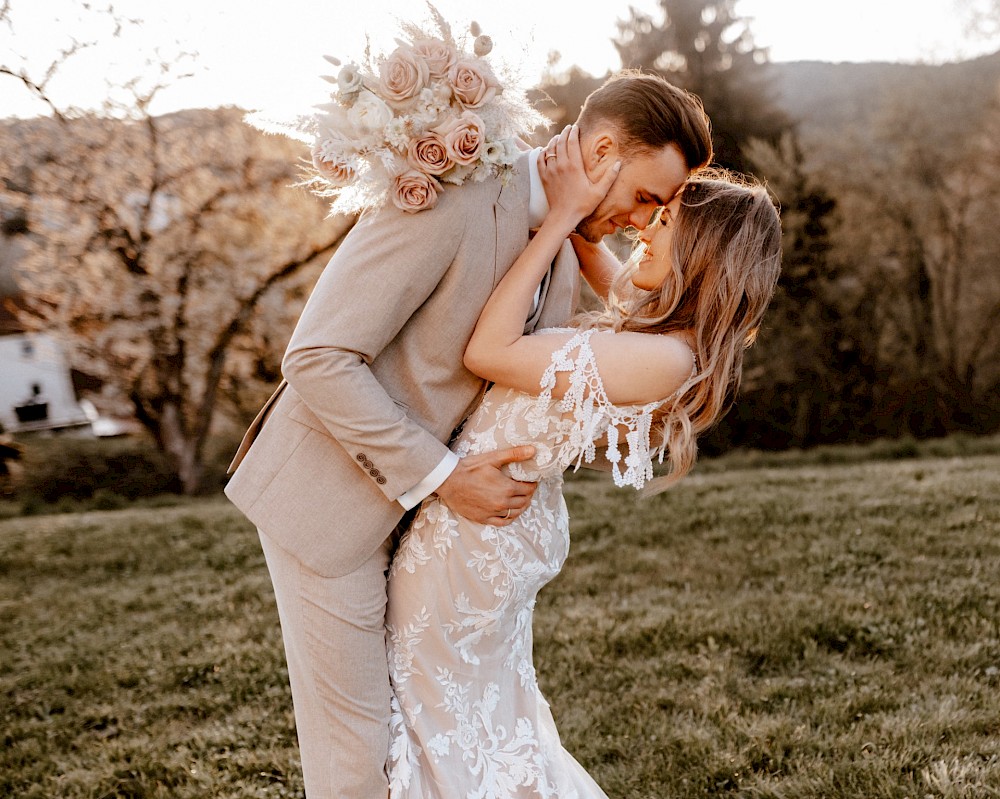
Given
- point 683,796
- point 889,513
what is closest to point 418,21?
point 683,796

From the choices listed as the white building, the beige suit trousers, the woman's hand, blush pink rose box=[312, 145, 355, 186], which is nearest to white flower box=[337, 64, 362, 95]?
blush pink rose box=[312, 145, 355, 186]

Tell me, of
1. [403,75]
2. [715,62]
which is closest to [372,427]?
[403,75]

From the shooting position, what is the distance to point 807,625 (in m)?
4.68

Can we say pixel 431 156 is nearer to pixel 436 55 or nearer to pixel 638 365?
pixel 436 55

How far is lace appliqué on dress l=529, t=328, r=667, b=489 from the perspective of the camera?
82.9 inches

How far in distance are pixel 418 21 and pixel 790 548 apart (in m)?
4.98

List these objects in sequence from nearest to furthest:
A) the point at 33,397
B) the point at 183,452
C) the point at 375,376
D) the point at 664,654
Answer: the point at 375,376 < the point at 664,654 < the point at 183,452 < the point at 33,397

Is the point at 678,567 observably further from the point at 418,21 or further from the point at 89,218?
the point at 89,218

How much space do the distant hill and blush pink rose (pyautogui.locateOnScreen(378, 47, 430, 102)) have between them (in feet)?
56.0

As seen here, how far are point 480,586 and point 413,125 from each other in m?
1.13

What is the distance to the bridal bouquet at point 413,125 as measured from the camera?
1924 mm

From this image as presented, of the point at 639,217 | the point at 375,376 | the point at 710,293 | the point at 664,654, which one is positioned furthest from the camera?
the point at 664,654

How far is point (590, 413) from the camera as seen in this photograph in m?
2.13

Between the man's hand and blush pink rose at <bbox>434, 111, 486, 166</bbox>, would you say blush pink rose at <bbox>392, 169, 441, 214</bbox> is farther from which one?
the man's hand
